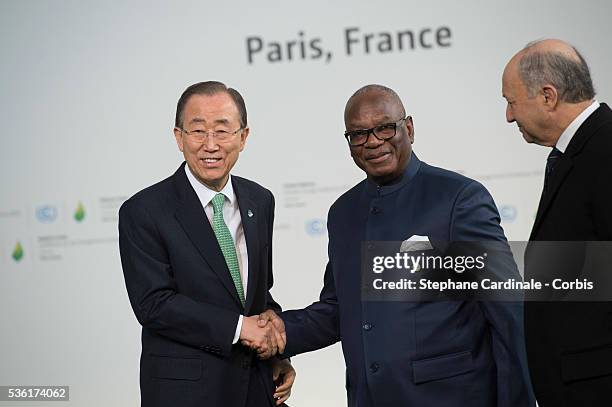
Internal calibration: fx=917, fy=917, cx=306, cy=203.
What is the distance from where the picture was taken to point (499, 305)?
2568 mm

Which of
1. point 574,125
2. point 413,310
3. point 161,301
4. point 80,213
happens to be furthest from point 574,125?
point 80,213

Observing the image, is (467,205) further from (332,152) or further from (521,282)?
(332,152)

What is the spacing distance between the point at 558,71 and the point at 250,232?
41.7 inches

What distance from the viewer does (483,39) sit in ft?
16.2

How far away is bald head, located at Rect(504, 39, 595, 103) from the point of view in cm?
230

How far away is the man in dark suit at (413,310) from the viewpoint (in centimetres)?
256

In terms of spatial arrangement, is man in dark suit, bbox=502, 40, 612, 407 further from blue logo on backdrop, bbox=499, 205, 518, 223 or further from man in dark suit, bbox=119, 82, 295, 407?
blue logo on backdrop, bbox=499, 205, 518, 223

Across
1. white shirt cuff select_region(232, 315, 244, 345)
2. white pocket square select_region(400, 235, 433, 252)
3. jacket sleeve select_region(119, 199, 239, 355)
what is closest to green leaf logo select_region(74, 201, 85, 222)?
jacket sleeve select_region(119, 199, 239, 355)

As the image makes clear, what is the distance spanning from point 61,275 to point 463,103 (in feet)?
8.01

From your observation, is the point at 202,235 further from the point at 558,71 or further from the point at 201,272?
the point at 558,71

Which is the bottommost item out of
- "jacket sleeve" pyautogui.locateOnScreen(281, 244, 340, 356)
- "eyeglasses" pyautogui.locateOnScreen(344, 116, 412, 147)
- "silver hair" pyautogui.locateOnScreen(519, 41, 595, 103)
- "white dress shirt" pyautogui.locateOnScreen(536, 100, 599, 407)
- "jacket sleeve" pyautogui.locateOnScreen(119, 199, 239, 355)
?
"jacket sleeve" pyautogui.locateOnScreen(281, 244, 340, 356)

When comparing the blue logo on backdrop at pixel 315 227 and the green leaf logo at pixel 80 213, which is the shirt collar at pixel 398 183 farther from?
the green leaf logo at pixel 80 213

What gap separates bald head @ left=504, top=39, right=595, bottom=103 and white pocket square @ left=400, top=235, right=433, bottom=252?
1.73 ft

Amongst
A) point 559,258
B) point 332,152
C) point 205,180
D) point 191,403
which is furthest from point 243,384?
point 332,152
